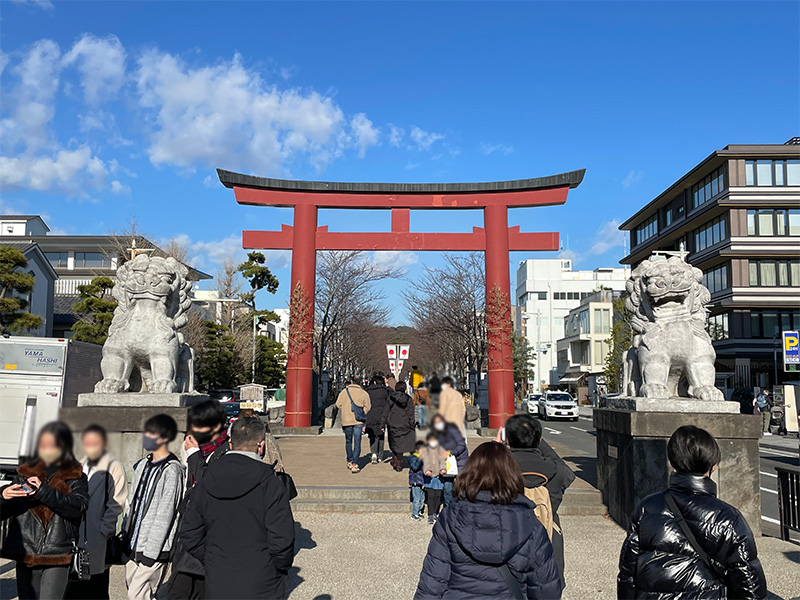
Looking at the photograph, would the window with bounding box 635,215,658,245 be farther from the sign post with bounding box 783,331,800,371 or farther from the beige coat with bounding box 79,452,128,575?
the beige coat with bounding box 79,452,128,575

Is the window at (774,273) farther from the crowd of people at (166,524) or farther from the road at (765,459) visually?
the crowd of people at (166,524)

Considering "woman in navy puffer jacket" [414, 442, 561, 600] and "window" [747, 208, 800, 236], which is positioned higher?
"window" [747, 208, 800, 236]

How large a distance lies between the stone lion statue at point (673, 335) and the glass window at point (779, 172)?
3007 centimetres

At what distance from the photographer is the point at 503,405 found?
16812 millimetres

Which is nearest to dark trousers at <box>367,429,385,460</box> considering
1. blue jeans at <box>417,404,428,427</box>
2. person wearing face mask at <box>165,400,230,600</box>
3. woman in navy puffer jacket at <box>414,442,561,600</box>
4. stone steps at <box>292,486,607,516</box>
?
stone steps at <box>292,486,607,516</box>

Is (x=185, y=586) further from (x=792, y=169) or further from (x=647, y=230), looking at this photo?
(x=647, y=230)

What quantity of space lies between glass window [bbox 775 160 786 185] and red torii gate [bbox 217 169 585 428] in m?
20.8

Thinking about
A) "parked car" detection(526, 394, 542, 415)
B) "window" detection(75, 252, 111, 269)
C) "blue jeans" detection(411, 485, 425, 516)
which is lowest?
"parked car" detection(526, 394, 542, 415)

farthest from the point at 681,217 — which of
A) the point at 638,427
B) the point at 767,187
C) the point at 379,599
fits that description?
the point at 379,599

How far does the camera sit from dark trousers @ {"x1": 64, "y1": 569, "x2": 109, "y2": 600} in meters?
3.74

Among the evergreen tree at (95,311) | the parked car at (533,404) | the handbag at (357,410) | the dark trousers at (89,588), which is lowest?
the parked car at (533,404)

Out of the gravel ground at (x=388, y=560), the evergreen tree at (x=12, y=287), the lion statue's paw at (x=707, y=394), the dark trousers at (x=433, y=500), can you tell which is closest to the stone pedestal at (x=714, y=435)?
the lion statue's paw at (x=707, y=394)

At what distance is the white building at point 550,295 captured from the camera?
61.5 m

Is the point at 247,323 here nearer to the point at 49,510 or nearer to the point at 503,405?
the point at 503,405
